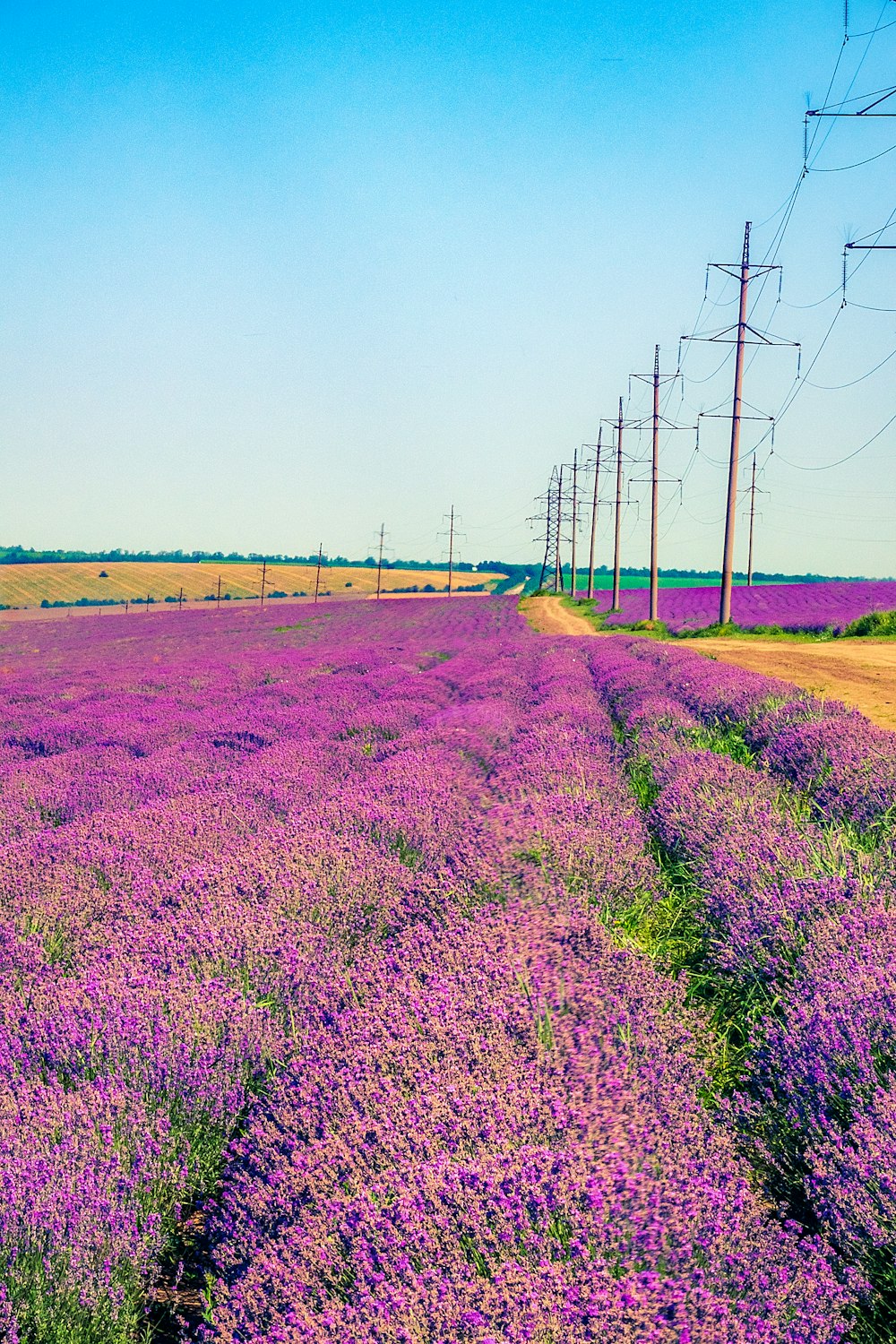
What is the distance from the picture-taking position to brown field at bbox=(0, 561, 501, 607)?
90188mm

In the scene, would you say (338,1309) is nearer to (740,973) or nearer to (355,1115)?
(355,1115)

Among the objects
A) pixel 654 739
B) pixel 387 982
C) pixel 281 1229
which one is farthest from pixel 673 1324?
pixel 654 739

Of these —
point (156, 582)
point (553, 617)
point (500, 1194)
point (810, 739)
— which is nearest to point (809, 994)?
point (500, 1194)

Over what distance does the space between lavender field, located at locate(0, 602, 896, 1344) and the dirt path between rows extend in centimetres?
2484

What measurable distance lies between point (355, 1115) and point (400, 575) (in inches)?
5184

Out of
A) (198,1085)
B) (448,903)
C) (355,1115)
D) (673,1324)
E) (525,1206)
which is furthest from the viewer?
(448,903)

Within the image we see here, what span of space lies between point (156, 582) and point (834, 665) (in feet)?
306

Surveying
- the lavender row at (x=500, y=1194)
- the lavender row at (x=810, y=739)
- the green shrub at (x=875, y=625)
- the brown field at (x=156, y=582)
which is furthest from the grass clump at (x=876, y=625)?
the brown field at (x=156, y=582)

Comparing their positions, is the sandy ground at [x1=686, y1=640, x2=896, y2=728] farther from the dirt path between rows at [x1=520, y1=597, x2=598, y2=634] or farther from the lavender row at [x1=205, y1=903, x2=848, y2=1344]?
the dirt path between rows at [x1=520, y1=597, x2=598, y2=634]

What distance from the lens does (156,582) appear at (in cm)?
9856

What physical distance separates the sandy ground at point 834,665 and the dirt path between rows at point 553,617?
30.2ft

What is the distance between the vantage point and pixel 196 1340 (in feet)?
6.32

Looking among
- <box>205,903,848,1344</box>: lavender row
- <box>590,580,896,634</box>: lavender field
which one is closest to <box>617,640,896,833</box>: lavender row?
<box>205,903,848,1344</box>: lavender row

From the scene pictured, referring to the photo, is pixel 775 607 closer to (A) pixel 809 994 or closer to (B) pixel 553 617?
(B) pixel 553 617
